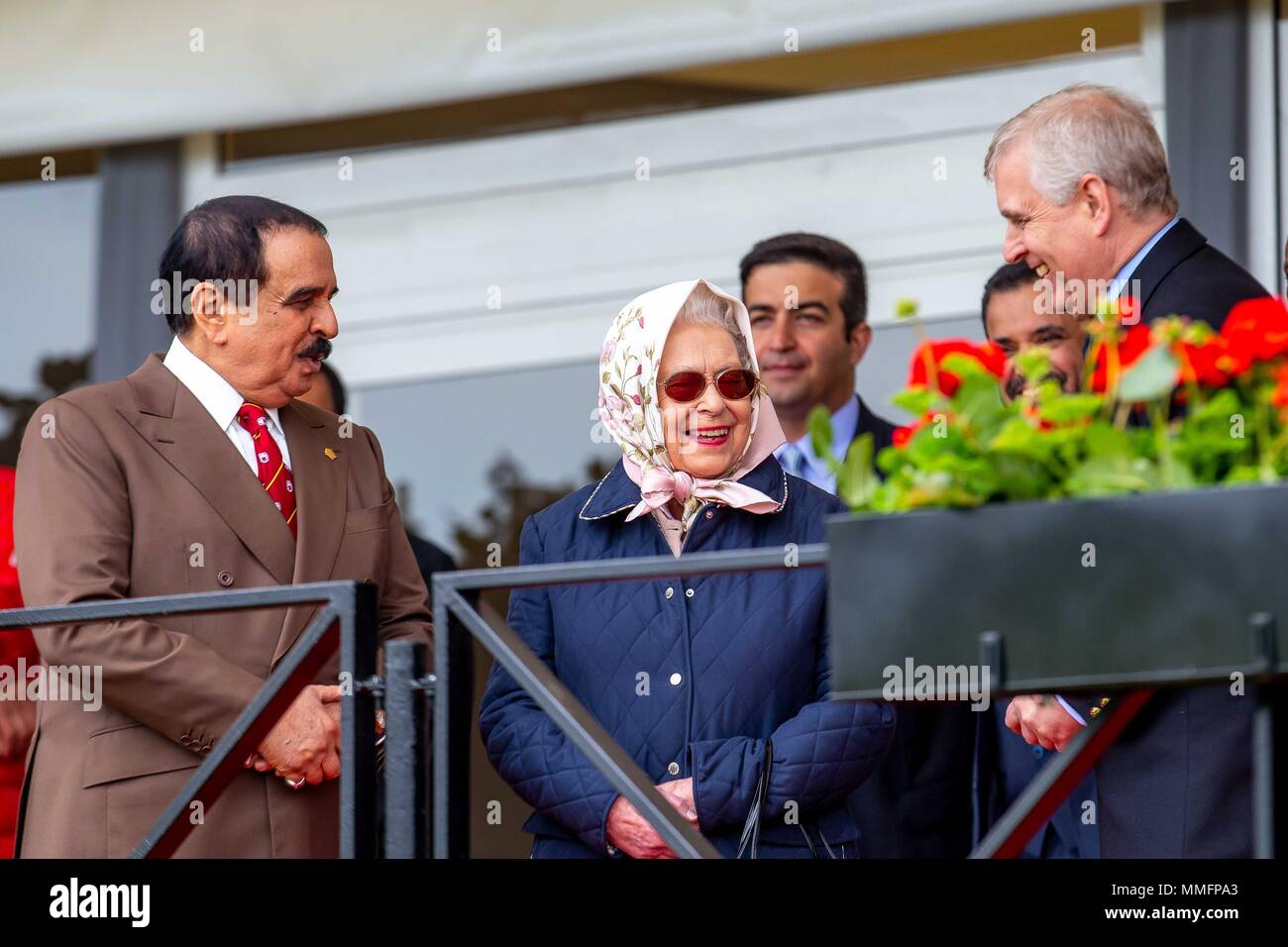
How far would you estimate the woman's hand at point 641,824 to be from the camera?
333 centimetres

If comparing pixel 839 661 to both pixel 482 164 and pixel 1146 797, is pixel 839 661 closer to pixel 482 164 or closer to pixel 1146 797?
pixel 1146 797

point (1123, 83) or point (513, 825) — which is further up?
point (1123, 83)

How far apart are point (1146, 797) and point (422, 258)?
402 cm

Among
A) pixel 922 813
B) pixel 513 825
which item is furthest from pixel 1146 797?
pixel 513 825

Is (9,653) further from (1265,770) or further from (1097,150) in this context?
(1265,770)

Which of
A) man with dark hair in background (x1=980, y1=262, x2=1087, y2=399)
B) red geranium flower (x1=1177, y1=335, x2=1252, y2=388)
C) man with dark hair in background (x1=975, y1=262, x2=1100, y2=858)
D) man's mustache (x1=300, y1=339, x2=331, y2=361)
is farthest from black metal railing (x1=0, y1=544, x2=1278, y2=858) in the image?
man with dark hair in background (x1=980, y1=262, x2=1087, y2=399)

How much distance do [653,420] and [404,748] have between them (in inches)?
36.0

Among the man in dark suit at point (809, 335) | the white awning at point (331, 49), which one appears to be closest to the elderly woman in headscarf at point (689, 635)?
the man in dark suit at point (809, 335)

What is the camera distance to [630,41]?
20.3 ft

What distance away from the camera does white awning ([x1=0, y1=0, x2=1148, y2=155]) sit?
19.8ft

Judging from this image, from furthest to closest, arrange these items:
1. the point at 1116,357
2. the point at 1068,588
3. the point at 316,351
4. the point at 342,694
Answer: the point at 316,351 → the point at 342,694 → the point at 1116,357 → the point at 1068,588

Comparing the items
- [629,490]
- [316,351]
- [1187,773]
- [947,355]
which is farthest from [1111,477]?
[316,351]

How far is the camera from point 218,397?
3.78 metres

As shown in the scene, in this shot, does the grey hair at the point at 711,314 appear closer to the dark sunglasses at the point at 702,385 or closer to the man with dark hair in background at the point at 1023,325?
the dark sunglasses at the point at 702,385
